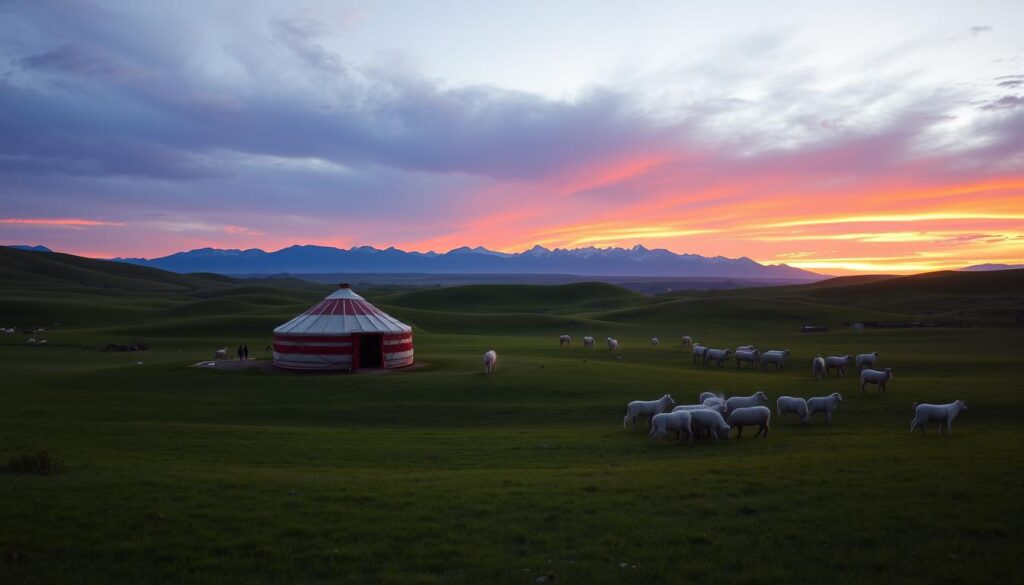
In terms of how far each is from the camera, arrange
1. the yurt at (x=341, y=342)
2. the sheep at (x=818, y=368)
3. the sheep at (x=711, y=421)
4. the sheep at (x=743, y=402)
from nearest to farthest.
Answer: the sheep at (x=711, y=421) → the sheep at (x=743, y=402) → the sheep at (x=818, y=368) → the yurt at (x=341, y=342)

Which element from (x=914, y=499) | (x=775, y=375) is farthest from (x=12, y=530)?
(x=775, y=375)

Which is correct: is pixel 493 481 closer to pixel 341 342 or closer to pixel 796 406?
pixel 796 406

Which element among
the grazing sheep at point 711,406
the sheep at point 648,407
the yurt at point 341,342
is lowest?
the sheep at point 648,407

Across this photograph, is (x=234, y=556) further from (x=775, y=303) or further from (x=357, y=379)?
(x=775, y=303)

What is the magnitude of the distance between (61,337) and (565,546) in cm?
5813

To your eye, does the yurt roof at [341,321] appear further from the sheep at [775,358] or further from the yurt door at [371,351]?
the sheep at [775,358]

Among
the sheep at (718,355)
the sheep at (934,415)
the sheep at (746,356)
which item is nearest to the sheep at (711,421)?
the sheep at (934,415)

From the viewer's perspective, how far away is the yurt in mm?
31781

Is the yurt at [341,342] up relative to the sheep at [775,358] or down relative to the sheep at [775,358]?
up

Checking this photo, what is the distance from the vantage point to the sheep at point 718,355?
32.4 m

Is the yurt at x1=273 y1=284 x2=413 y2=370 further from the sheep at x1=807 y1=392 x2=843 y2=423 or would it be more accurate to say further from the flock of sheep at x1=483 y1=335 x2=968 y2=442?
the sheep at x1=807 y1=392 x2=843 y2=423

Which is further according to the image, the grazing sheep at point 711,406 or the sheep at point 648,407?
the sheep at point 648,407

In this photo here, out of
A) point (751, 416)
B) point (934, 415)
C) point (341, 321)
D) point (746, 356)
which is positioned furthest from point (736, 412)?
point (341, 321)

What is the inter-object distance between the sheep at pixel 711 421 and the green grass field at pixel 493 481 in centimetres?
50
